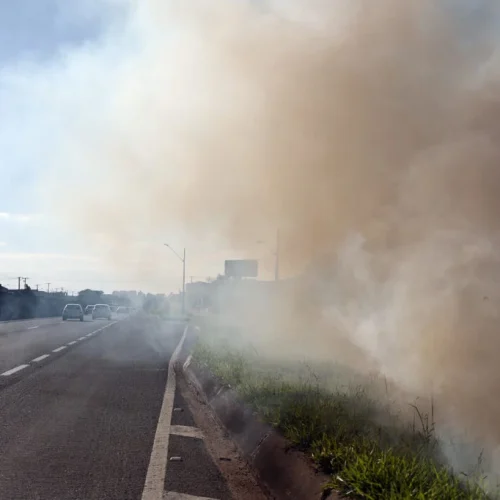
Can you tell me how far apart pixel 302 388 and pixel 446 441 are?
298cm

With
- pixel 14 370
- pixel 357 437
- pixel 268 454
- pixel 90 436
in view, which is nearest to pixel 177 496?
pixel 268 454

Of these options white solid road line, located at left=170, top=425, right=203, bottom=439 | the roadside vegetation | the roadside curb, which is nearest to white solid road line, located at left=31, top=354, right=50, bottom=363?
the roadside vegetation

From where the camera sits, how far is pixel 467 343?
9.78 meters

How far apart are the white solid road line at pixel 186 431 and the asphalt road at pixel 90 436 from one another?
0.01m

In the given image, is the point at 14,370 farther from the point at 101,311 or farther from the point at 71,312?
the point at 101,311

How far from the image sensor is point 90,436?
7.09 m

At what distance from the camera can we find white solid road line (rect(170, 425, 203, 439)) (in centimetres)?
736

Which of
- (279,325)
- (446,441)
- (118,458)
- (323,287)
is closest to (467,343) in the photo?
(446,441)

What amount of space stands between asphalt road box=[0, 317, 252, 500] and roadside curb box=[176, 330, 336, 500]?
396mm

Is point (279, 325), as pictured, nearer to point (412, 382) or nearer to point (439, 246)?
point (439, 246)

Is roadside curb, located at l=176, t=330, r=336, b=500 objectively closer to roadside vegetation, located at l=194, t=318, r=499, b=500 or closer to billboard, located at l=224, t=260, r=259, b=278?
roadside vegetation, located at l=194, t=318, r=499, b=500

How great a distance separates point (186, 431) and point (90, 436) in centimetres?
111

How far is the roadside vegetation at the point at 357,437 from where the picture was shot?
436 centimetres

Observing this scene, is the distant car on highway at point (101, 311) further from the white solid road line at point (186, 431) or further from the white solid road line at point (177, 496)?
the white solid road line at point (177, 496)
